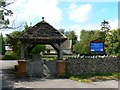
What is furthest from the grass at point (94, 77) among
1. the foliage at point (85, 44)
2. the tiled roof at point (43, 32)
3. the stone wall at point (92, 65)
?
the foliage at point (85, 44)

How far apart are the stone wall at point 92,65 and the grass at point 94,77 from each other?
79cm

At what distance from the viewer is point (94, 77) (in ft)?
77.8

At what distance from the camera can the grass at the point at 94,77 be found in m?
22.9

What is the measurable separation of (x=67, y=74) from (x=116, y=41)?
29.0 meters

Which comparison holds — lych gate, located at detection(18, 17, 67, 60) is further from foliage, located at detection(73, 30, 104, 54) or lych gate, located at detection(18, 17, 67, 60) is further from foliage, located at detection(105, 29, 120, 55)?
foliage, located at detection(73, 30, 104, 54)

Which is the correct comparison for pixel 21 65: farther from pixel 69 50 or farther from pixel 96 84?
pixel 69 50

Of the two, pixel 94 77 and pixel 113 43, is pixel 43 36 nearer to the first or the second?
pixel 94 77

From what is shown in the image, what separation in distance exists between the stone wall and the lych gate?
47.3 inches

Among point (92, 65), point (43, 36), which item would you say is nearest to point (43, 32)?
point (43, 36)

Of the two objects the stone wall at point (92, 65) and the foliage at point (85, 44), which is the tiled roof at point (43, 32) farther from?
the foliage at point (85, 44)

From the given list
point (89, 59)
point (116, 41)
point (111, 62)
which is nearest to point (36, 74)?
point (89, 59)

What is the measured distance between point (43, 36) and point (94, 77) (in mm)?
5504

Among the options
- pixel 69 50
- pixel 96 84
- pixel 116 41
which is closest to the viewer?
pixel 96 84

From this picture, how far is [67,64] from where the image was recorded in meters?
25.8
